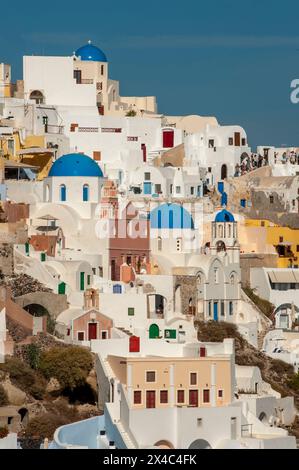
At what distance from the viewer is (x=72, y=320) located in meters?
61.3

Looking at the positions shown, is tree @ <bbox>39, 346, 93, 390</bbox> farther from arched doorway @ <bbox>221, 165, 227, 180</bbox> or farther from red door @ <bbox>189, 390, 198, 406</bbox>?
arched doorway @ <bbox>221, 165, 227, 180</bbox>

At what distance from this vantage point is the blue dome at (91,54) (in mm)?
82375

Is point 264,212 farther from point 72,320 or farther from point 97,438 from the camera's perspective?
point 97,438

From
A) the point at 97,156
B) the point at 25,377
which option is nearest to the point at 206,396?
the point at 25,377

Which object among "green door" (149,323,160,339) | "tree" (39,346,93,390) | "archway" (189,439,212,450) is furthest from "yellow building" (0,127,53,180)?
"archway" (189,439,212,450)

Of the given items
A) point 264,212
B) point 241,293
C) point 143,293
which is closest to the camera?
point 143,293

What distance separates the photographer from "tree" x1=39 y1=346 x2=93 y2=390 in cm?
5772

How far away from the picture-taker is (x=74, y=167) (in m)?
70.4

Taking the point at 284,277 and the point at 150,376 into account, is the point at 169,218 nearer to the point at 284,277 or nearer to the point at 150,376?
the point at 284,277

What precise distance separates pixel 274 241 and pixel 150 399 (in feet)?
65.2

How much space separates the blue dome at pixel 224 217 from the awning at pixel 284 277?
2264 mm
